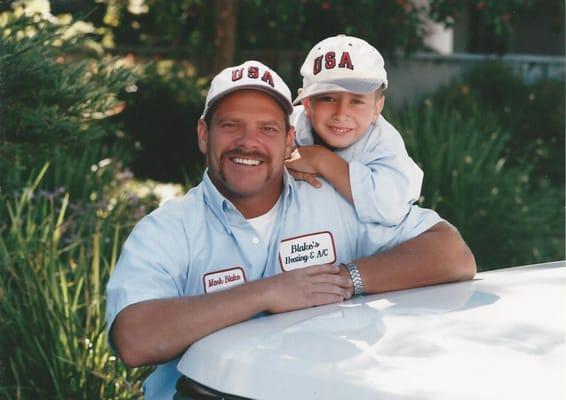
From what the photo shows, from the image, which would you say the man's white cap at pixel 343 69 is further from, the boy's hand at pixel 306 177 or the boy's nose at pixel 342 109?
the boy's hand at pixel 306 177

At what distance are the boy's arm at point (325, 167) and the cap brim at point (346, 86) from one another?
227 mm

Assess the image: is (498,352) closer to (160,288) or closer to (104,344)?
(160,288)

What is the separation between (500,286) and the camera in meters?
2.93

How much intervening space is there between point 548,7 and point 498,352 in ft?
33.2

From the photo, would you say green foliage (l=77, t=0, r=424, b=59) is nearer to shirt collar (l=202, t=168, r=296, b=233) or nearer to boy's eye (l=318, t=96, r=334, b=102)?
boy's eye (l=318, t=96, r=334, b=102)

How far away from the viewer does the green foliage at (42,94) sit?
487 cm

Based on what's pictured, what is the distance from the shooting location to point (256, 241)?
10.2 feet

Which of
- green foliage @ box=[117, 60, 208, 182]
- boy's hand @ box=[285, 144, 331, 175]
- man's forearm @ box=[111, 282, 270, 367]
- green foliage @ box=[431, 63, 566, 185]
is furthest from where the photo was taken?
green foliage @ box=[117, 60, 208, 182]

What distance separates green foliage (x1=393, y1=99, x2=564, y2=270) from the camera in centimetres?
706

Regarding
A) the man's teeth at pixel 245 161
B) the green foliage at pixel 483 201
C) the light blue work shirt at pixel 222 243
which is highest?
the man's teeth at pixel 245 161

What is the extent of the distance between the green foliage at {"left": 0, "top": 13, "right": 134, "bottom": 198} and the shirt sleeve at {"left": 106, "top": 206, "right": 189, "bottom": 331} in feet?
6.58

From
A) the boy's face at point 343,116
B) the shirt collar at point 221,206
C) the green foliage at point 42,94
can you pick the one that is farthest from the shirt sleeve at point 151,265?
the green foliage at point 42,94

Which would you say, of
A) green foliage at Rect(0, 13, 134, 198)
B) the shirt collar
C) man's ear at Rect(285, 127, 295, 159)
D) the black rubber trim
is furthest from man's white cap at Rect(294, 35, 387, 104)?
green foliage at Rect(0, 13, 134, 198)

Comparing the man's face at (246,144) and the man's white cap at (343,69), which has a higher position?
the man's white cap at (343,69)
